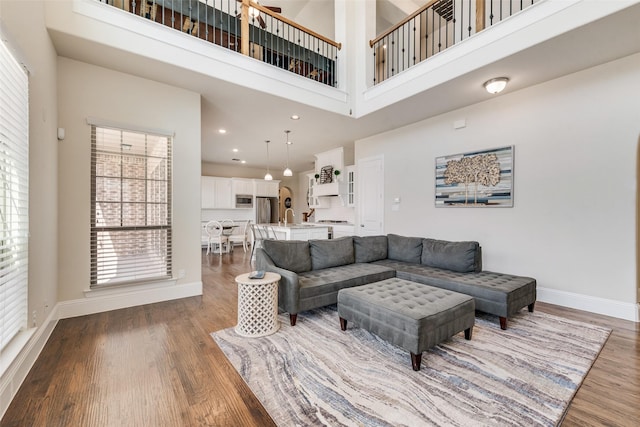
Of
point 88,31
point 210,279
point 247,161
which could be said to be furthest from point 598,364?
point 247,161

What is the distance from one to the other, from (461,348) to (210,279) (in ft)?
12.6

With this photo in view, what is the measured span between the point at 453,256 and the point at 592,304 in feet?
5.04

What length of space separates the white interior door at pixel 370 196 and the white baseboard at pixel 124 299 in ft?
11.8

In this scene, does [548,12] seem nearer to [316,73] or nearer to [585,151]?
[585,151]

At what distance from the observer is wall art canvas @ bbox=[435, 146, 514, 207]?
12.4 ft

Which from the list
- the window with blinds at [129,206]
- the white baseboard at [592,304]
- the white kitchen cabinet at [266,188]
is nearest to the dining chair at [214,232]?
the white kitchen cabinet at [266,188]

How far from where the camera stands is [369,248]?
416 cm

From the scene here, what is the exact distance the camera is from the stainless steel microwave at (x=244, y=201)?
9.17 m

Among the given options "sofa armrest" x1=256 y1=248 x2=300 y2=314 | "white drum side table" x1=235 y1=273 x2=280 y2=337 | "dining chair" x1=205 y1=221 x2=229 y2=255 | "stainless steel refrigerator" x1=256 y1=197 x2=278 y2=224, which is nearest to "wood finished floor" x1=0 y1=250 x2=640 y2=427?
"white drum side table" x1=235 y1=273 x2=280 y2=337

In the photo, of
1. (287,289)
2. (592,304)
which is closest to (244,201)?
(287,289)

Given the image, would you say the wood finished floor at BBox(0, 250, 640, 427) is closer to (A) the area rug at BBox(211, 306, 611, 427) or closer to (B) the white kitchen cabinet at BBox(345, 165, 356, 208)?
(A) the area rug at BBox(211, 306, 611, 427)

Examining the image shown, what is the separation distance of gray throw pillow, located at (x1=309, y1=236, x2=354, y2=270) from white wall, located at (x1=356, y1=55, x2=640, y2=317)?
6.03 feet

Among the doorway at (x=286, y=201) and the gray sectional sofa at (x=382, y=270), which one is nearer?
the gray sectional sofa at (x=382, y=270)

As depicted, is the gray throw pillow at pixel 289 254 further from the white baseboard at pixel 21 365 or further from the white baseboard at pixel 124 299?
the white baseboard at pixel 21 365
